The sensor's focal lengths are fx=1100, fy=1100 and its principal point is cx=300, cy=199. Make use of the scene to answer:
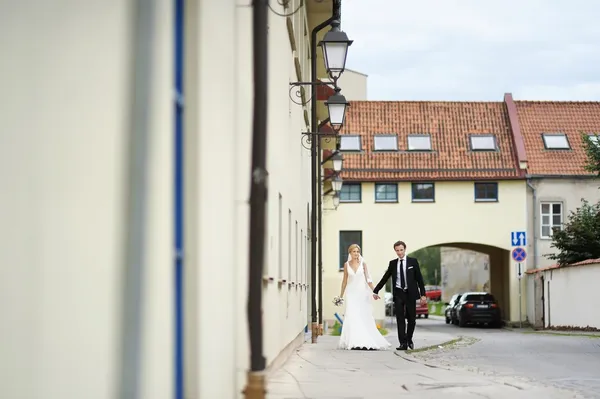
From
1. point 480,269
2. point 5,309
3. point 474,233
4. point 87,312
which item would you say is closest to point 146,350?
point 87,312

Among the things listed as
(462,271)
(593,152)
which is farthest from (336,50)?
(462,271)

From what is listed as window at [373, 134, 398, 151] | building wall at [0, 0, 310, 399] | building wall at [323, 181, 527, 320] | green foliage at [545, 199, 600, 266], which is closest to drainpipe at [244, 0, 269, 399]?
building wall at [0, 0, 310, 399]

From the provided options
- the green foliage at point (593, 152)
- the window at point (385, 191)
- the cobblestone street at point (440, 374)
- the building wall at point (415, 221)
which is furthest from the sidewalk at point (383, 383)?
the window at point (385, 191)

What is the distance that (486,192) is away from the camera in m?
51.2

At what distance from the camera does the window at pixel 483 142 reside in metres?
52.3

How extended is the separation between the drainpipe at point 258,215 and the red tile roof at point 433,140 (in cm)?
4670

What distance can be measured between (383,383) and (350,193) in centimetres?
4053

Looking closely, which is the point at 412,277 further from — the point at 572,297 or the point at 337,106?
the point at 572,297

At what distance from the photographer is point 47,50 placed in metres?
5.04

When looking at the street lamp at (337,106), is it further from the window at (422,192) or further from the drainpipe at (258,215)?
the window at (422,192)

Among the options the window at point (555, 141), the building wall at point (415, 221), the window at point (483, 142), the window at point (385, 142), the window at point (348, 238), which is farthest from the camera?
the window at point (385, 142)

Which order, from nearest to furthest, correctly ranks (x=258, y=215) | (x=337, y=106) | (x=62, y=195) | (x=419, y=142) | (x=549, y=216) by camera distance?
(x=258, y=215), (x=62, y=195), (x=337, y=106), (x=549, y=216), (x=419, y=142)

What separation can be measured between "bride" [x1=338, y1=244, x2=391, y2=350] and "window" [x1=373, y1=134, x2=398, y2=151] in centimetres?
3245

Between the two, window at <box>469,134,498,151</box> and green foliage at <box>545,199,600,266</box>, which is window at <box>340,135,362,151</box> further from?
green foliage at <box>545,199,600,266</box>
